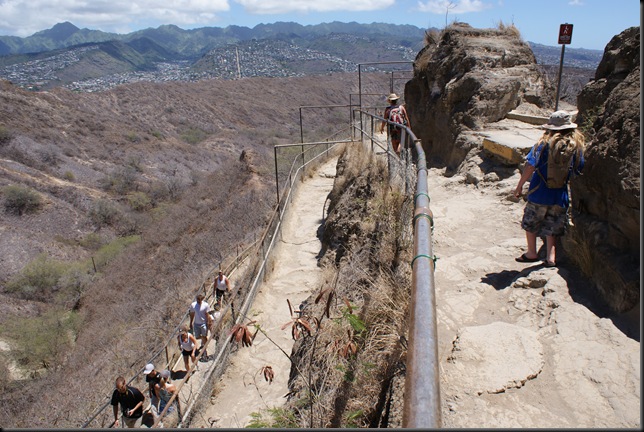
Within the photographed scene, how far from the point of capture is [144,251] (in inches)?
822

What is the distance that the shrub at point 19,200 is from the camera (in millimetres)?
26344

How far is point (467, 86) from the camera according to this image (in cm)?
1052

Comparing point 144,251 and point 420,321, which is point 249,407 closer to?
point 420,321

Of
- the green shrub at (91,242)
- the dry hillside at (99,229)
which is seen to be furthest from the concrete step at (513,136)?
the green shrub at (91,242)

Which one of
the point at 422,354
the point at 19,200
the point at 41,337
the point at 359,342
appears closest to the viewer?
the point at 422,354

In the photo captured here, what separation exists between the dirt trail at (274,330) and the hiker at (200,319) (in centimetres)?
81

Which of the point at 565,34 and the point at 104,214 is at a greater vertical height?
the point at 565,34

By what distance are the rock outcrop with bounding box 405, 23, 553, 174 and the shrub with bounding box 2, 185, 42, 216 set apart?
22.9m

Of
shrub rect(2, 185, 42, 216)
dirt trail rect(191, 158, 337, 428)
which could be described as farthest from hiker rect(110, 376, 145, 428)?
shrub rect(2, 185, 42, 216)

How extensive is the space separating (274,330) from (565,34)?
25.7 ft

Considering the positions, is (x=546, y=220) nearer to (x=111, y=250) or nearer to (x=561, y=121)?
(x=561, y=121)

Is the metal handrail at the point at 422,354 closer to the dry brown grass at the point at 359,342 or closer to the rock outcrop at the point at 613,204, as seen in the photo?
the dry brown grass at the point at 359,342

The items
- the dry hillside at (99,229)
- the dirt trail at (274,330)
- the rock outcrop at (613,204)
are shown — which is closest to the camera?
the rock outcrop at (613,204)

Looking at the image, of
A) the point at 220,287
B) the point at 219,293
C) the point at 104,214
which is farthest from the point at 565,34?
the point at 104,214
